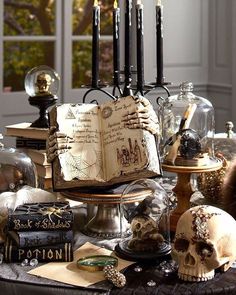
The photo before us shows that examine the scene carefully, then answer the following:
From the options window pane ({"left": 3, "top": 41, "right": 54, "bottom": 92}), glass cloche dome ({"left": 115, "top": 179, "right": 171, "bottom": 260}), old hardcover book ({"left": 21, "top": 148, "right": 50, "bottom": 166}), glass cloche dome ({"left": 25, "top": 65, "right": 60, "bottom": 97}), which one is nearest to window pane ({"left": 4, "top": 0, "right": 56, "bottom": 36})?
window pane ({"left": 3, "top": 41, "right": 54, "bottom": 92})

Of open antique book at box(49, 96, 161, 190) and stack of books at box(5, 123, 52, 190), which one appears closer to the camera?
open antique book at box(49, 96, 161, 190)

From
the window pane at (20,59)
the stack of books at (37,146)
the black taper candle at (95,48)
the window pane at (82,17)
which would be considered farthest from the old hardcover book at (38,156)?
the window pane at (82,17)

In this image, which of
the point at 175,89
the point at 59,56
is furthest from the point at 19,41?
the point at 175,89

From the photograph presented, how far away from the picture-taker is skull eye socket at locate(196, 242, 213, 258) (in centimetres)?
119

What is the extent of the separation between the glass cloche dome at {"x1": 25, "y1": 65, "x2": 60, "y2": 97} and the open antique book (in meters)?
0.54

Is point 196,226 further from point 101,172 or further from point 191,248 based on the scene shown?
point 101,172

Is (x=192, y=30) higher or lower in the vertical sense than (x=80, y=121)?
higher

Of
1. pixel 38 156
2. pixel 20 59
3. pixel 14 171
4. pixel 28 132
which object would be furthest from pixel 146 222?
pixel 20 59

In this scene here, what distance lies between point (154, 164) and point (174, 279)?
0.86 feet

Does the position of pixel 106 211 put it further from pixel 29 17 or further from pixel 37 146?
pixel 29 17

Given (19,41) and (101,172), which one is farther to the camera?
(19,41)

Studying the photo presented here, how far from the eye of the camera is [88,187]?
141cm

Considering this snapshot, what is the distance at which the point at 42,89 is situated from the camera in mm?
2008

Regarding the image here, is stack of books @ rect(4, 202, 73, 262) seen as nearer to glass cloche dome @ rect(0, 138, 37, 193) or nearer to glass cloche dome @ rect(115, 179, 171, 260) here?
glass cloche dome @ rect(115, 179, 171, 260)
